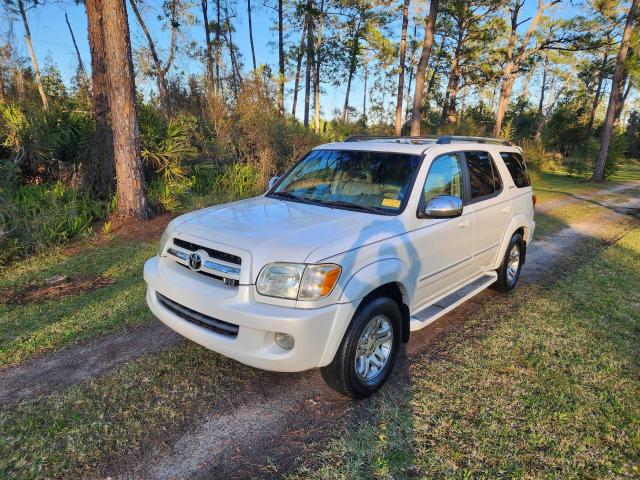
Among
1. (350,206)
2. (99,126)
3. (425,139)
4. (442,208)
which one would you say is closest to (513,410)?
(442,208)

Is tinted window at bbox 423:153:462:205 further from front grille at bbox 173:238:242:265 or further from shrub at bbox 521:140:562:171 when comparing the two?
shrub at bbox 521:140:562:171

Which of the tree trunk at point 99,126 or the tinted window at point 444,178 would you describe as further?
the tree trunk at point 99,126

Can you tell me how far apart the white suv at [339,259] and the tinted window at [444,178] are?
19 mm

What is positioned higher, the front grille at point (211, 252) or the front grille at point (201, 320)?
the front grille at point (211, 252)

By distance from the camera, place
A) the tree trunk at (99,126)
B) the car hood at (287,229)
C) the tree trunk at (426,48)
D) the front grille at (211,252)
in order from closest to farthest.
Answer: the car hood at (287,229), the front grille at (211,252), the tree trunk at (99,126), the tree trunk at (426,48)

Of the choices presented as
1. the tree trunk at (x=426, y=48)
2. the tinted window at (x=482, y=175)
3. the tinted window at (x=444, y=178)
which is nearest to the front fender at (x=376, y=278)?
the tinted window at (x=444, y=178)

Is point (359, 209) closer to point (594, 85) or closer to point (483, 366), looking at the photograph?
point (483, 366)

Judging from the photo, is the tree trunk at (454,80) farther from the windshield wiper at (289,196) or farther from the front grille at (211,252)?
the front grille at (211,252)

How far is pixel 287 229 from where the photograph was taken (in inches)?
120

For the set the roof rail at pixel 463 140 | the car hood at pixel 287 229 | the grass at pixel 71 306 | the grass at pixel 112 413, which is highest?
the roof rail at pixel 463 140

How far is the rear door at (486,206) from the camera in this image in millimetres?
4343

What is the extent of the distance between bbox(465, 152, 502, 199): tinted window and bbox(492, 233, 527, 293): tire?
867 mm

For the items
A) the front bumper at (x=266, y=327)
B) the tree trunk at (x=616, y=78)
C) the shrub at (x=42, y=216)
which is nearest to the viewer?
the front bumper at (x=266, y=327)

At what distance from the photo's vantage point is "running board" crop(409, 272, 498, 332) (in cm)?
352
